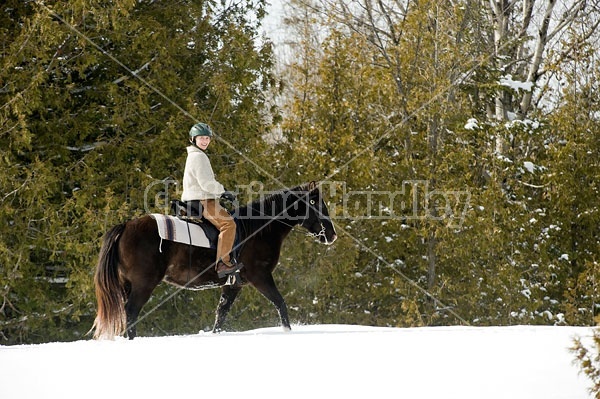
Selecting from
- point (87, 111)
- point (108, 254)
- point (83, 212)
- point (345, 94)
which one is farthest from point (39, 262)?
point (345, 94)

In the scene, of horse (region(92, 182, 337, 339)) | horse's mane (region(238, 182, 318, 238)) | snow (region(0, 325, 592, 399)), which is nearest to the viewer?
snow (region(0, 325, 592, 399))

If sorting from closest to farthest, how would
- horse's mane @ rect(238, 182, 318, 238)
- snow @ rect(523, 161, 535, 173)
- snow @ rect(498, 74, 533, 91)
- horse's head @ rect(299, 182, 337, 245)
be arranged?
horse's mane @ rect(238, 182, 318, 238) < horse's head @ rect(299, 182, 337, 245) < snow @ rect(523, 161, 535, 173) < snow @ rect(498, 74, 533, 91)

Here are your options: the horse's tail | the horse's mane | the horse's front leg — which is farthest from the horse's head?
the horse's tail

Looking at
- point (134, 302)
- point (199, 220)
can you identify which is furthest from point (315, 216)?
point (134, 302)

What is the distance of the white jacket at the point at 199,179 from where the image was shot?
9.22 meters

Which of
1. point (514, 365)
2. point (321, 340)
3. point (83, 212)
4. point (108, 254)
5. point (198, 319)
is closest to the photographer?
point (514, 365)

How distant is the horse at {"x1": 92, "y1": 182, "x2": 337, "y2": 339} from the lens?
9180 mm

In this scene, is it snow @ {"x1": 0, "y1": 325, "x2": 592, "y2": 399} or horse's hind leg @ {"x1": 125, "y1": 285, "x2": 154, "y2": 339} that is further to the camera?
horse's hind leg @ {"x1": 125, "y1": 285, "x2": 154, "y2": 339}

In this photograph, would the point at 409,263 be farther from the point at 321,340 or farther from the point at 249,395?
the point at 249,395

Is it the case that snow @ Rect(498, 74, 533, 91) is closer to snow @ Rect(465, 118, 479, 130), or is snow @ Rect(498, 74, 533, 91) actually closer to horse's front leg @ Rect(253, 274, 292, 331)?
snow @ Rect(465, 118, 479, 130)

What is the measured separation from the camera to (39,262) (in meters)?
16.1

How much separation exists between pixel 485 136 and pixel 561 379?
14.7 metres

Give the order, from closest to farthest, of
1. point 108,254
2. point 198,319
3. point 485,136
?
point 108,254 < point 198,319 < point 485,136

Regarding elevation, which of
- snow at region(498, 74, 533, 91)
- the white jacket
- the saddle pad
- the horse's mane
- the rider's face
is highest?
snow at region(498, 74, 533, 91)
